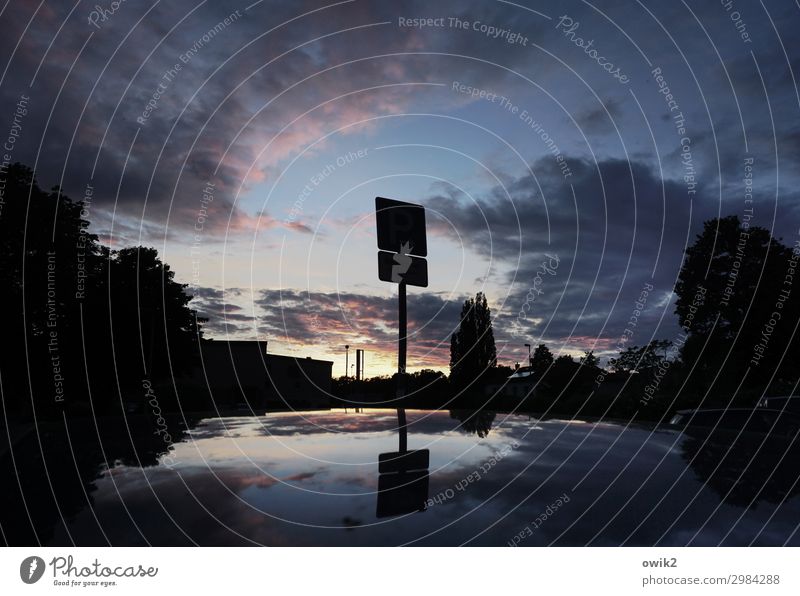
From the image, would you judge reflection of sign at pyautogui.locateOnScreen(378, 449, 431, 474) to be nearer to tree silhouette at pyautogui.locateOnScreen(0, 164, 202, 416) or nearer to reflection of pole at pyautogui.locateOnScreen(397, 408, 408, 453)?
reflection of pole at pyautogui.locateOnScreen(397, 408, 408, 453)

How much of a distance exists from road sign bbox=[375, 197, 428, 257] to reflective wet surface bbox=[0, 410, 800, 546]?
913 centimetres

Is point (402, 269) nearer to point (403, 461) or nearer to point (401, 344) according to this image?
point (401, 344)

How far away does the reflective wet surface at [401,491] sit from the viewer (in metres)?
3.15

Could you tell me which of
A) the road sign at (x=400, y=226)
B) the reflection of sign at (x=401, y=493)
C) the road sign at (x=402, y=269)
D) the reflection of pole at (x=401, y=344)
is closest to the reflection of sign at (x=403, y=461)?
the reflection of sign at (x=401, y=493)

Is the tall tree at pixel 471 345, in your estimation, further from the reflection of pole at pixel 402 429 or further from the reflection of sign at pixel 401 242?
the reflection of pole at pixel 402 429

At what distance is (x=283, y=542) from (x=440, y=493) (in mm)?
1067

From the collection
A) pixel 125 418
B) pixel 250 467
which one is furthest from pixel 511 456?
pixel 125 418

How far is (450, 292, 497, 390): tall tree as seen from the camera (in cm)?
6775

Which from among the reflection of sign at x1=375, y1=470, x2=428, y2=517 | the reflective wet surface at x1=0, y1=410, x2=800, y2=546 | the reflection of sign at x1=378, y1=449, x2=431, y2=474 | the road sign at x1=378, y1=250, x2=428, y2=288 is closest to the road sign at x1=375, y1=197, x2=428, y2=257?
the road sign at x1=378, y1=250, x2=428, y2=288

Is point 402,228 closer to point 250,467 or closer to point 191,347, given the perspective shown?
point 250,467

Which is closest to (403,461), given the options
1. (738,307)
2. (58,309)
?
(58,309)

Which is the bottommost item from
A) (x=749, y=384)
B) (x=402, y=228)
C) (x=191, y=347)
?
(x=749, y=384)

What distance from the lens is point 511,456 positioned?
474 cm

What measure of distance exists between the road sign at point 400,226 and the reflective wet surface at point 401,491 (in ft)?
29.9
